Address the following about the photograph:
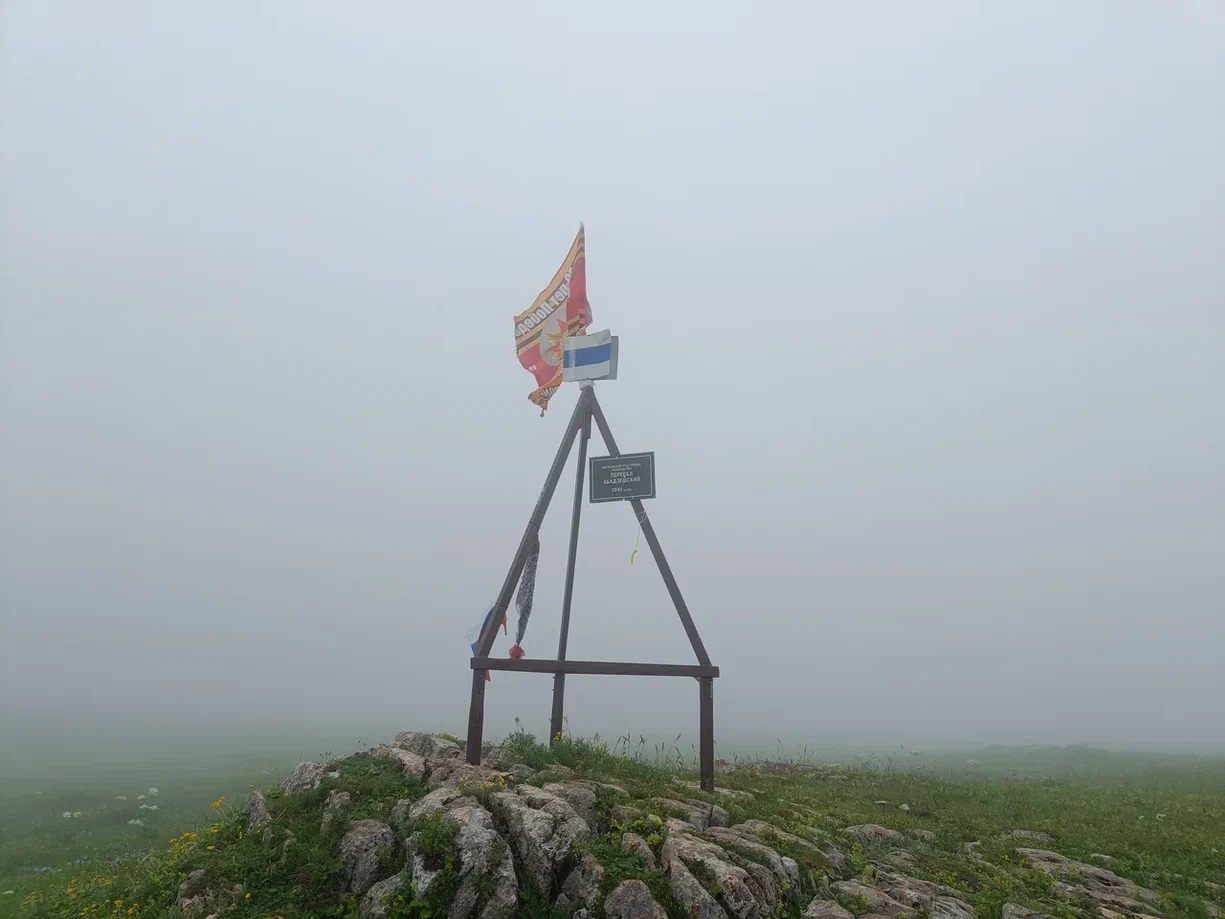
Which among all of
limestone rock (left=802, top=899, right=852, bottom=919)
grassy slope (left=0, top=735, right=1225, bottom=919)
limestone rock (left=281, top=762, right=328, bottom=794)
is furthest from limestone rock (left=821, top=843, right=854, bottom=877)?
limestone rock (left=281, top=762, right=328, bottom=794)

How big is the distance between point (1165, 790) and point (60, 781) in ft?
144

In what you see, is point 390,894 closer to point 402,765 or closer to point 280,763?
point 402,765

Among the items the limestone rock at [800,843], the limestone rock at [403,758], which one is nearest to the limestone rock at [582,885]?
the limestone rock at [800,843]

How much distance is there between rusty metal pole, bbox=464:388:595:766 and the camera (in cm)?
1279

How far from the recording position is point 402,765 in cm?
1200

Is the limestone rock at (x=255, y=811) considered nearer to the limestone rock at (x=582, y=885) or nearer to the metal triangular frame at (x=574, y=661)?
the metal triangular frame at (x=574, y=661)

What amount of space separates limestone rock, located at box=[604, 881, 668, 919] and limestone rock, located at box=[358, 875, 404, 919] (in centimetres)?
272

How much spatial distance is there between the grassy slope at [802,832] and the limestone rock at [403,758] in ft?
0.99

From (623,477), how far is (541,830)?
8.02 meters

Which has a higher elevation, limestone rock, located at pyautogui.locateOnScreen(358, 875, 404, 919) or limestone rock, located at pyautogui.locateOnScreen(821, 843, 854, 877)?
limestone rock, located at pyautogui.locateOnScreen(358, 875, 404, 919)

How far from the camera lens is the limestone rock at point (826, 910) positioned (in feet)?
27.0

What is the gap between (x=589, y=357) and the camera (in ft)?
53.3

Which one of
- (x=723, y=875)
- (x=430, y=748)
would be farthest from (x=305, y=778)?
(x=723, y=875)

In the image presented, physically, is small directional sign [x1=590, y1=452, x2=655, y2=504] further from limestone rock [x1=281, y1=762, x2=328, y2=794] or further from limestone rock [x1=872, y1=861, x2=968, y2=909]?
limestone rock [x1=872, y1=861, x2=968, y2=909]
